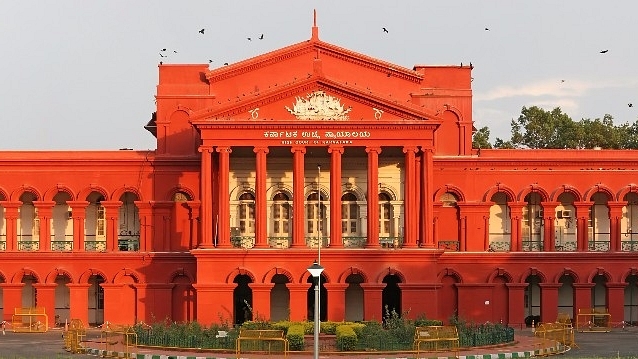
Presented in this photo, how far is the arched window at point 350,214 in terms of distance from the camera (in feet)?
229

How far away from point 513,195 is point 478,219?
2.32 m

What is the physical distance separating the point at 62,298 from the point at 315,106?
1802cm

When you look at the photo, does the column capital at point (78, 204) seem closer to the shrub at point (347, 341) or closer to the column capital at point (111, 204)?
the column capital at point (111, 204)

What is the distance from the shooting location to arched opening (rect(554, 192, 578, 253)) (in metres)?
72.6

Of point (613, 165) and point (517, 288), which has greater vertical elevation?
point (613, 165)

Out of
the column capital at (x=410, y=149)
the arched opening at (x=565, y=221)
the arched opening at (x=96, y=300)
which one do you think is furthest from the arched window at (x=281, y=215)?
the arched opening at (x=565, y=221)

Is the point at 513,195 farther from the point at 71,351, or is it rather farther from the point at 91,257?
the point at 71,351

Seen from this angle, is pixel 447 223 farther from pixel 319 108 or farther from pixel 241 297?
pixel 241 297

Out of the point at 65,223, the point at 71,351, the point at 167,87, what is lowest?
the point at 71,351

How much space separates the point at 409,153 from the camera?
6538 cm

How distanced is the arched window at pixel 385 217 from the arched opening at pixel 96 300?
1523 centimetres

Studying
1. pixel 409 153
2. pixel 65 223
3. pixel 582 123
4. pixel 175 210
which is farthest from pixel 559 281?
pixel 582 123

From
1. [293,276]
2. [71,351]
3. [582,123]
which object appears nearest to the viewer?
[71,351]

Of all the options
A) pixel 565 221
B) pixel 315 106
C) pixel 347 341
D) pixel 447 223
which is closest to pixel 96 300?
pixel 315 106
